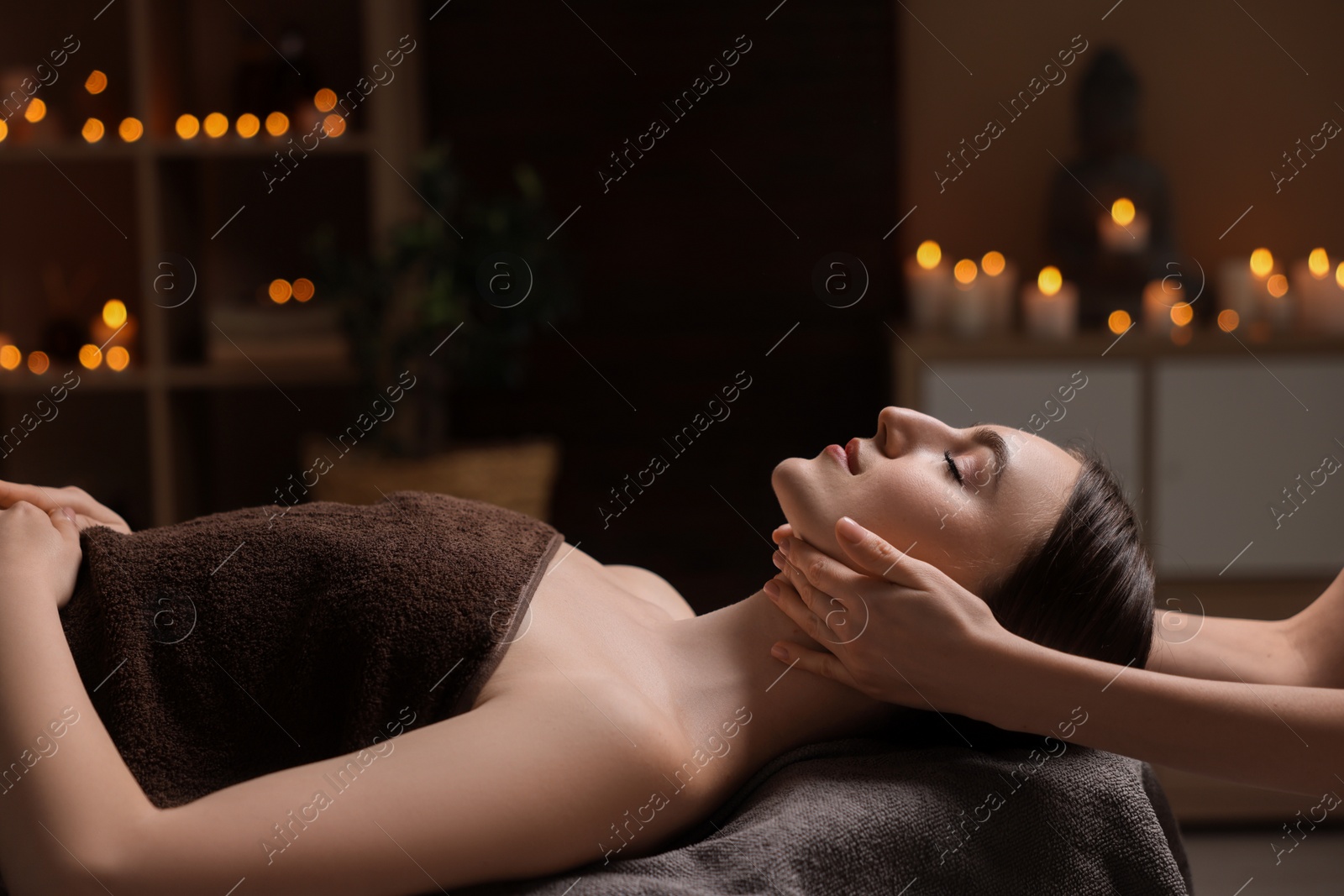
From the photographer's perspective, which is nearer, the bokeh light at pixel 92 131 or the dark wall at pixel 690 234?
the bokeh light at pixel 92 131

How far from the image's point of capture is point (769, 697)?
1034 mm

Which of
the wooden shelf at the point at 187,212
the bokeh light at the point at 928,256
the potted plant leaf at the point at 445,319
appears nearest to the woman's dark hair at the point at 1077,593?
the potted plant leaf at the point at 445,319

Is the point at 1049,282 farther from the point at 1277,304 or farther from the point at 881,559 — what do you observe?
the point at 881,559

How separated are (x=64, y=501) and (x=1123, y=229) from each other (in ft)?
7.88

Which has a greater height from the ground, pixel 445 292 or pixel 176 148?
pixel 176 148

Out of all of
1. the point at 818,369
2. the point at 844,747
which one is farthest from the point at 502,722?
the point at 818,369

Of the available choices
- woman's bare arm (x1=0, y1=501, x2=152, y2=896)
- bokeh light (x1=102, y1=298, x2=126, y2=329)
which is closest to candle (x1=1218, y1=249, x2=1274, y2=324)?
woman's bare arm (x1=0, y1=501, x2=152, y2=896)

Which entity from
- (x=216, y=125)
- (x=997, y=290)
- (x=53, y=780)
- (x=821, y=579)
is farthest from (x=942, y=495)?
(x=216, y=125)

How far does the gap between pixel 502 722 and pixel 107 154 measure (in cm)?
227

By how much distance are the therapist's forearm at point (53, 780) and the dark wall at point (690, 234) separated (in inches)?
78.8

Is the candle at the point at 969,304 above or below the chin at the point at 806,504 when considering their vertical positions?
below

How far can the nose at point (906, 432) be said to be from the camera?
1.09 meters

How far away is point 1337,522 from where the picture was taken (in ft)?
7.54

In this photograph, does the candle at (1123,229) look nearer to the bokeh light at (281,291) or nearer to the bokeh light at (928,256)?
the bokeh light at (928,256)
